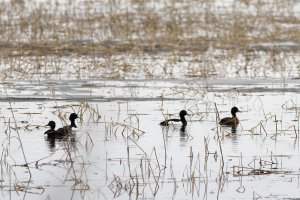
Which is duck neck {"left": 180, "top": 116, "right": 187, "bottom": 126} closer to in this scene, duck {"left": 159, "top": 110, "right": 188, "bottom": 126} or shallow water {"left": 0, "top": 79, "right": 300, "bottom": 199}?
duck {"left": 159, "top": 110, "right": 188, "bottom": 126}

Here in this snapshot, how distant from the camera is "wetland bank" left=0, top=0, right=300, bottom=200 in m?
9.85

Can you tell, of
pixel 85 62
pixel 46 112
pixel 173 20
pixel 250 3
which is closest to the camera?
pixel 46 112

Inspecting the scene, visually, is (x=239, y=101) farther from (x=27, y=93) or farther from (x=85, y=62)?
(x=85, y=62)

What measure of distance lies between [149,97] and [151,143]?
187 inches

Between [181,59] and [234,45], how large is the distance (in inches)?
131

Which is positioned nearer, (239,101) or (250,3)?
(239,101)

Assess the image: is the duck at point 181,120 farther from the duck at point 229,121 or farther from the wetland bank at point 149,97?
the duck at point 229,121

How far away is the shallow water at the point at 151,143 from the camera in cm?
946

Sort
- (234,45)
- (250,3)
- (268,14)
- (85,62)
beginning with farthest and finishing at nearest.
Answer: (250,3)
(268,14)
(234,45)
(85,62)

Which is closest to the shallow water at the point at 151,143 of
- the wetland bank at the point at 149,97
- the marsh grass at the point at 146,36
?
the wetland bank at the point at 149,97

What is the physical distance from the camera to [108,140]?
12383mm

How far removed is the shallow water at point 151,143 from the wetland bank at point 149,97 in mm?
21

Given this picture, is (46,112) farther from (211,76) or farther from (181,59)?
(181,59)

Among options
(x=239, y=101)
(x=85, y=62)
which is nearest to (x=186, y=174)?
(x=239, y=101)
